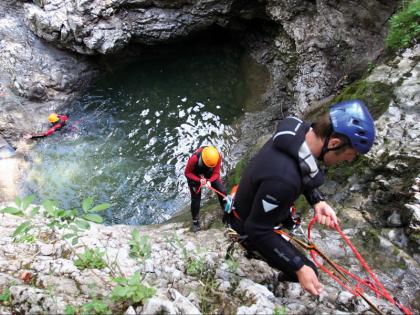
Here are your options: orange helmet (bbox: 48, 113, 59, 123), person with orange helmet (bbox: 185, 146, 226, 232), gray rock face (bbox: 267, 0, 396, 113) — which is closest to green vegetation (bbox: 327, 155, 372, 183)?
person with orange helmet (bbox: 185, 146, 226, 232)

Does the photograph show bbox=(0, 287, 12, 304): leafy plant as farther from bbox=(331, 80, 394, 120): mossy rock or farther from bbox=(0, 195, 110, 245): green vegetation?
bbox=(331, 80, 394, 120): mossy rock

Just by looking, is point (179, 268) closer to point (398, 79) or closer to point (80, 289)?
point (80, 289)

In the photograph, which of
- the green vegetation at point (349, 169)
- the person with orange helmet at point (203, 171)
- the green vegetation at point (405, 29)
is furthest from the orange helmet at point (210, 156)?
the green vegetation at point (405, 29)

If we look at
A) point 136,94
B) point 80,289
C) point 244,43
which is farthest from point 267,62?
point 80,289

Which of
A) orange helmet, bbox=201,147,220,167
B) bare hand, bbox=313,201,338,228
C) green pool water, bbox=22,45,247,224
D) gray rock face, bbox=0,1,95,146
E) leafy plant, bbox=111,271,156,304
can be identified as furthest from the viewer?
→ gray rock face, bbox=0,1,95,146

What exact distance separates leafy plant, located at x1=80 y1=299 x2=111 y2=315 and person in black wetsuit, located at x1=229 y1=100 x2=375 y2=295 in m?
1.33

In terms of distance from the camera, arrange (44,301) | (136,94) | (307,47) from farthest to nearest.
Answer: (136,94) → (307,47) → (44,301)

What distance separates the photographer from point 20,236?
16.0 feet

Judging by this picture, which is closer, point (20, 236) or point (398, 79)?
point (20, 236)

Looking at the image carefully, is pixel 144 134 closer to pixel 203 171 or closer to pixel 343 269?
pixel 203 171

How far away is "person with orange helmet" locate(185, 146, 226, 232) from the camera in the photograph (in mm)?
6055

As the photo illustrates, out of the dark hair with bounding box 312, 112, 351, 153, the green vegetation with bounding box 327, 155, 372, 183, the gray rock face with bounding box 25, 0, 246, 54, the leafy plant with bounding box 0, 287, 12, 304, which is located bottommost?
the leafy plant with bounding box 0, 287, 12, 304

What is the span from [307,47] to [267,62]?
2.03 metres

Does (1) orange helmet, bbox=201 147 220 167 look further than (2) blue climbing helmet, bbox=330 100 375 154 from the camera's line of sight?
Yes
